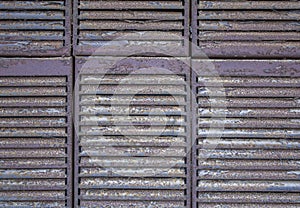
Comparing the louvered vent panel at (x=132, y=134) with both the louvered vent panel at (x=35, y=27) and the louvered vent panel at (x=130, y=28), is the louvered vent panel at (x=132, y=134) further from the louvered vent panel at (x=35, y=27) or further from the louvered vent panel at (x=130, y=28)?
the louvered vent panel at (x=35, y=27)

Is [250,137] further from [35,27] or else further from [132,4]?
[35,27]

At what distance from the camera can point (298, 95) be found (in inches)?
69.7

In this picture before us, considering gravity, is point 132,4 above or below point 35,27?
above

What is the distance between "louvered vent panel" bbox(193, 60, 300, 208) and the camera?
5.80ft

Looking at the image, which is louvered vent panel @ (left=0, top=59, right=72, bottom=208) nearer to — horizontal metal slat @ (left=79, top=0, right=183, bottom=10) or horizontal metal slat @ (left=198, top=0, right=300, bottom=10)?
horizontal metal slat @ (left=79, top=0, right=183, bottom=10)

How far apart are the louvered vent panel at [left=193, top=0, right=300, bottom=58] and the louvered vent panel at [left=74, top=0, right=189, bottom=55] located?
0.30 ft

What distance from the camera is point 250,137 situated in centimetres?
178

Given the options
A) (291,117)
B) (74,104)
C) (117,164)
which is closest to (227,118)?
(291,117)

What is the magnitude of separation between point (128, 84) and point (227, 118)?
48cm

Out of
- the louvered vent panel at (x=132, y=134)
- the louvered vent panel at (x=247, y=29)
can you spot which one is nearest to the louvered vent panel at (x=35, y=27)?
the louvered vent panel at (x=132, y=134)

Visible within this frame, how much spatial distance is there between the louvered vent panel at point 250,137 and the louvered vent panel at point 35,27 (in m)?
0.67

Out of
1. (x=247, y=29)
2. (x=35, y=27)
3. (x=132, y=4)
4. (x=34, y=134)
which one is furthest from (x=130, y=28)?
(x=34, y=134)

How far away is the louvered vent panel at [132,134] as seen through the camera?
1.76 m

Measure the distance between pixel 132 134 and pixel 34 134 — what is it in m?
0.45
